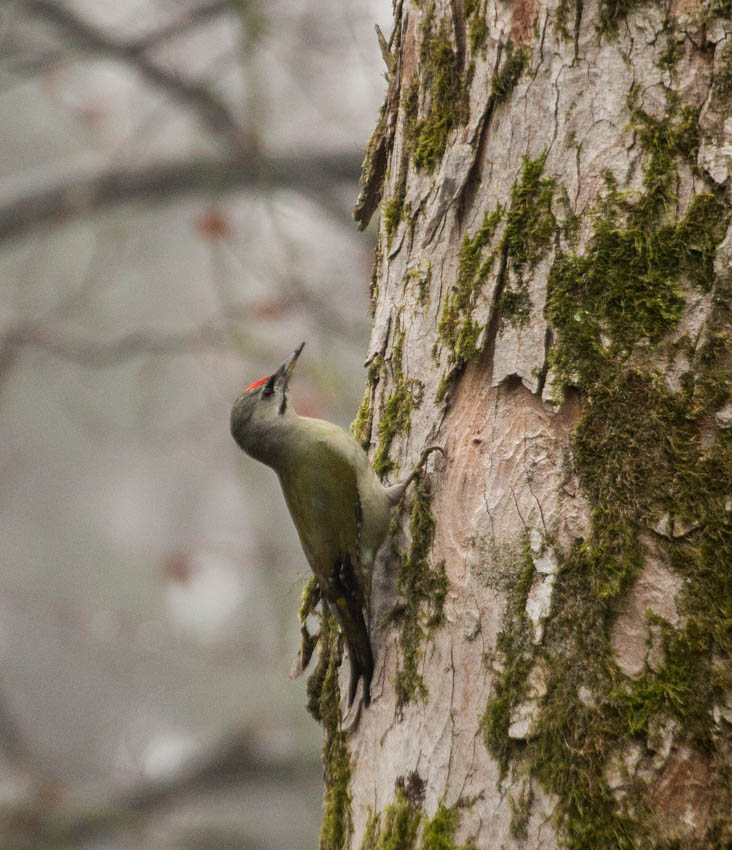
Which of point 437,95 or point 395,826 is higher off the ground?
point 437,95

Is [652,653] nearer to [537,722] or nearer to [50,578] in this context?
[537,722]

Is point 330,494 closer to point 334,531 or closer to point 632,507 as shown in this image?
point 334,531

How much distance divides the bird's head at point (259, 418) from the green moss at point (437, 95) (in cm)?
114

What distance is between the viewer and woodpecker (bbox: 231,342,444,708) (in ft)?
8.42

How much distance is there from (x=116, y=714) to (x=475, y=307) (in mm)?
11939

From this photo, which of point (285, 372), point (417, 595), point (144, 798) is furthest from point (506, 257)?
point (144, 798)

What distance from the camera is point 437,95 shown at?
262 cm

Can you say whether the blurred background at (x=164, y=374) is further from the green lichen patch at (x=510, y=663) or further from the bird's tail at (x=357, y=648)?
the green lichen patch at (x=510, y=663)

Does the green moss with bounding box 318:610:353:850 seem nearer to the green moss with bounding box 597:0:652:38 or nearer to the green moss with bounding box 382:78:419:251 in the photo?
the green moss with bounding box 382:78:419:251

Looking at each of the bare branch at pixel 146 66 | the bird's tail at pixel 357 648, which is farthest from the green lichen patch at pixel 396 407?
the bare branch at pixel 146 66

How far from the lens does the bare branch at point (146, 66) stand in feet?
23.5

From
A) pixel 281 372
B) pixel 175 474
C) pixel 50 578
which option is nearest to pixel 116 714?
pixel 50 578

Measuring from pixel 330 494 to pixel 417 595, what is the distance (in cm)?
87

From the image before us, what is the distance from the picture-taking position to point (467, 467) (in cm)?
238
